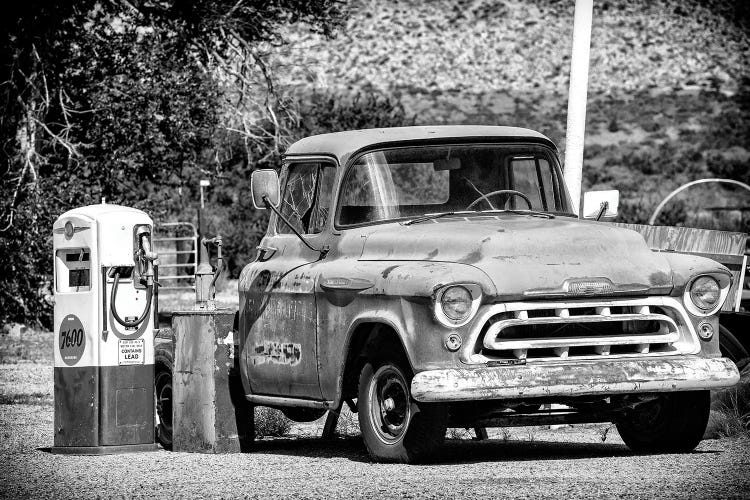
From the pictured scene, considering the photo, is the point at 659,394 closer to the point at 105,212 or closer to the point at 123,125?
the point at 105,212

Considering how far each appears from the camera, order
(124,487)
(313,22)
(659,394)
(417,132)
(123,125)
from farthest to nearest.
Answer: (313,22) < (123,125) < (417,132) < (659,394) < (124,487)

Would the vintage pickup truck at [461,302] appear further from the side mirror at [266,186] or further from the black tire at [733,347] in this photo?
the black tire at [733,347]

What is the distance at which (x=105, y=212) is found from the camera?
9.77 meters

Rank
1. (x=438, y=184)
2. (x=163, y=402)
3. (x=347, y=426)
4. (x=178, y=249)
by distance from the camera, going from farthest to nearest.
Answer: (x=178, y=249)
(x=347, y=426)
(x=163, y=402)
(x=438, y=184)

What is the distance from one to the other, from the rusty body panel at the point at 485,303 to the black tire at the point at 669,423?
0.42 metres

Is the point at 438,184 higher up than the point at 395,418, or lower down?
higher up

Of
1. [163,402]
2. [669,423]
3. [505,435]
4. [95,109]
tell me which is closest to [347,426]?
[505,435]

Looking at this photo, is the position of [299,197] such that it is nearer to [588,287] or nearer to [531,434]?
[588,287]

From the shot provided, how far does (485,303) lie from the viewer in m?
7.83

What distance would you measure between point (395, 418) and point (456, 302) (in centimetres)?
91

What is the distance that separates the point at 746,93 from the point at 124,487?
68836 millimetres

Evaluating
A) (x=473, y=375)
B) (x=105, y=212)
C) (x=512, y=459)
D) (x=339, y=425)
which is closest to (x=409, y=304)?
(x=473, y=375)

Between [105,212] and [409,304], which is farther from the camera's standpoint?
[105,212]

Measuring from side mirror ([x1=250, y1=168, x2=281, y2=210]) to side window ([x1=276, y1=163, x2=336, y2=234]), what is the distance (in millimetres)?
247
